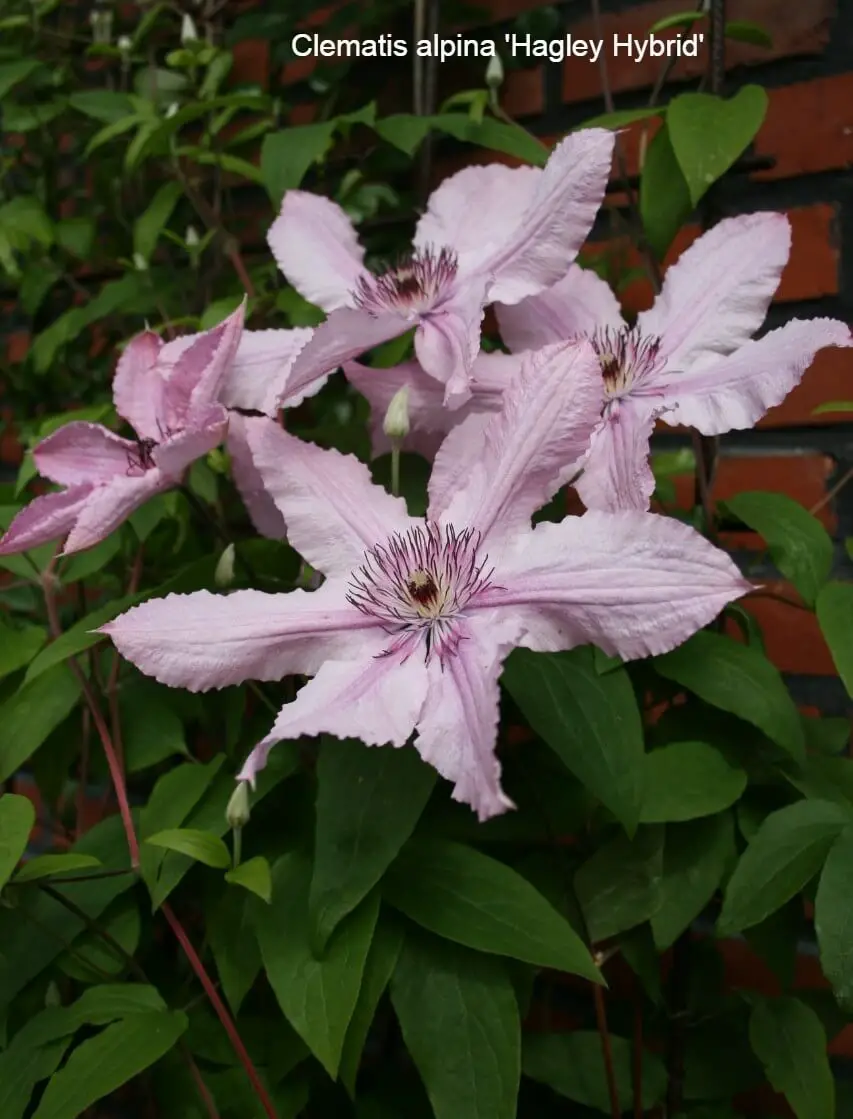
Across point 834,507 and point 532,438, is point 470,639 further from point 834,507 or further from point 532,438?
point 834,507

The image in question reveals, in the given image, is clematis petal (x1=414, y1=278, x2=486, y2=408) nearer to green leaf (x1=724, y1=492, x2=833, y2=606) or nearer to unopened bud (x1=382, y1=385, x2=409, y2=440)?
unopened bud (x1=382, y1=385, x2=409, y2=440)

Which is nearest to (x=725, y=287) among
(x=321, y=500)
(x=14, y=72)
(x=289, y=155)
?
(x=321, y=500)

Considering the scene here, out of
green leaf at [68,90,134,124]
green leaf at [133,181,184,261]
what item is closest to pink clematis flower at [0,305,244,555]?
green leaf at [133,181,184,261]

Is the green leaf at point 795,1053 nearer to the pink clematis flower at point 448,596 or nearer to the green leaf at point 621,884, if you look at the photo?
the green leaf at point 621,884

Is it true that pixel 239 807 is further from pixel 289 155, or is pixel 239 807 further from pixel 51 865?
pixel 289 155

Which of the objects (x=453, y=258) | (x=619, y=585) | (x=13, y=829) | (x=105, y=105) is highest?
(x=105, y=105)

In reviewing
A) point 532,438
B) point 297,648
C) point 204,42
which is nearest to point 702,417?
point 532,438
